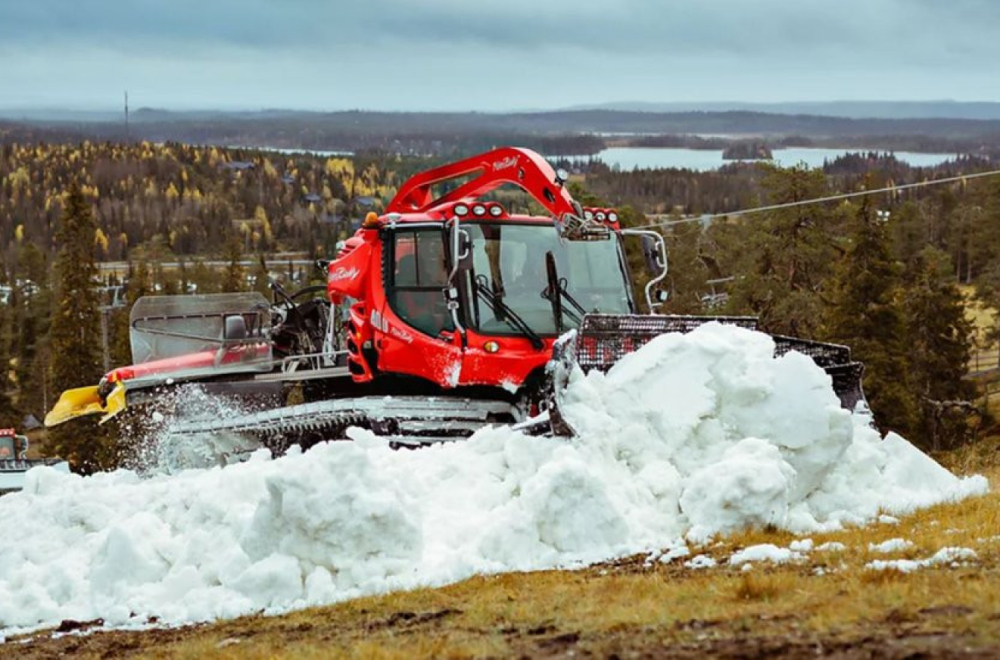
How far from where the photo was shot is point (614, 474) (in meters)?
11.0

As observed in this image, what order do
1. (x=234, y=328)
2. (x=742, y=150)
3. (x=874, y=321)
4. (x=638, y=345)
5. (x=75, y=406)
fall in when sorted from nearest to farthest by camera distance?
(x=638, y=345)
(x=75, y=406)
(x=234, y=328)
(x=874, y=321)
(x=742, y=150)

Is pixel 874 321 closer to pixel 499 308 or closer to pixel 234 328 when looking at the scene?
pixel 234 328

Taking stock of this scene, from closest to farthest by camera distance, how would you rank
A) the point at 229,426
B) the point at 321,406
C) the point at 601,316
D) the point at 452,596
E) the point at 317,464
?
the point at 452,596 → the point at 317,464 → the point at 601,316 → the point at 321,406 → the point at 229,426

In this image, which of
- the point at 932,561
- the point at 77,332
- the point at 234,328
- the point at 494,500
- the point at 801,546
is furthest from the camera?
the point at 77,332

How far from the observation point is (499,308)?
15320mm

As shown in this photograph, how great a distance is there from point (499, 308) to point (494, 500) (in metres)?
4.83

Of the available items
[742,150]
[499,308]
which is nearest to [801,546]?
[499,308]

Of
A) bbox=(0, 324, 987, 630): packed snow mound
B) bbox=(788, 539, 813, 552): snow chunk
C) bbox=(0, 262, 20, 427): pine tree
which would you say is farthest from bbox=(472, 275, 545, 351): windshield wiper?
bbox=(0, 262, 20, 427): pine tree

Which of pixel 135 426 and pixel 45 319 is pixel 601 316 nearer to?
pixel 135 426

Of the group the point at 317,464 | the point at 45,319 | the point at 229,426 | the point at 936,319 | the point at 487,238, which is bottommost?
the point at 45,319

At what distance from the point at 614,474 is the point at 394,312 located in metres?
5.64

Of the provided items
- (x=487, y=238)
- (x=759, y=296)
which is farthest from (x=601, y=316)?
(x=759, y=296)

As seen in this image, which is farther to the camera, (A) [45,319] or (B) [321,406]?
(A) [45,319]

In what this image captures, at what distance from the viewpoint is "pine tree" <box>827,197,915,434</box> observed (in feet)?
129
